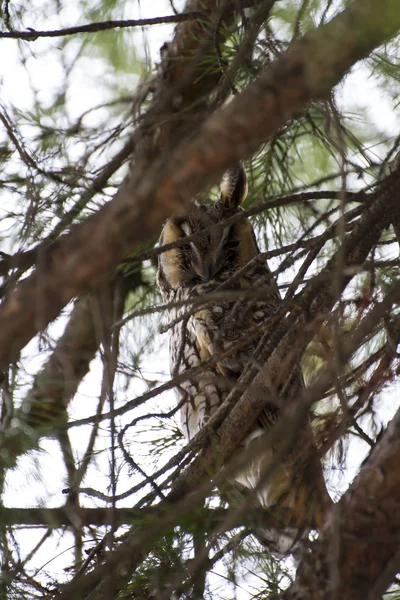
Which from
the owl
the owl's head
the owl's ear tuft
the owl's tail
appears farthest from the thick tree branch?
the owl's head

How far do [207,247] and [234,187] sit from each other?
0.30 meters

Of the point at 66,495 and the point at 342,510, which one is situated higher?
the point at 66,495

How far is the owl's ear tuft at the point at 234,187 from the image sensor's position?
2.75 m

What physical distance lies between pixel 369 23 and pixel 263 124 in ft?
0.95

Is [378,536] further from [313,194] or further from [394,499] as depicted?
[313,194]

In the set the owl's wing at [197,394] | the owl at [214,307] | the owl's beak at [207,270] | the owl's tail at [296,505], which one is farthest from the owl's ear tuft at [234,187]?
the owl's tail at [296,505]

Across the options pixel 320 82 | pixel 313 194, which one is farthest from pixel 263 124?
pixel 313 194

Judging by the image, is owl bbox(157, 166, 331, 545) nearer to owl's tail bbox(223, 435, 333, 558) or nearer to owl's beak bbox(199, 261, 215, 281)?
owl's beak bbox(199, 261, 215, 281)

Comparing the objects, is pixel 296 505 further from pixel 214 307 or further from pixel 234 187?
pixel 234 187

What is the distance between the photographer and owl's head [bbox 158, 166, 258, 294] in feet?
9.57

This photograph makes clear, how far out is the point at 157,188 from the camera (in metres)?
1.04

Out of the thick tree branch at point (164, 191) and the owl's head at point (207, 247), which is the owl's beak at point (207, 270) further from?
the thick tree branch at point (164, 191)

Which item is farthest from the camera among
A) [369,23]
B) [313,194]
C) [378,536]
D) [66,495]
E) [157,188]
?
[66,495]

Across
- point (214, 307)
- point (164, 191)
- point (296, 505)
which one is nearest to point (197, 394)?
point (214, 307)
